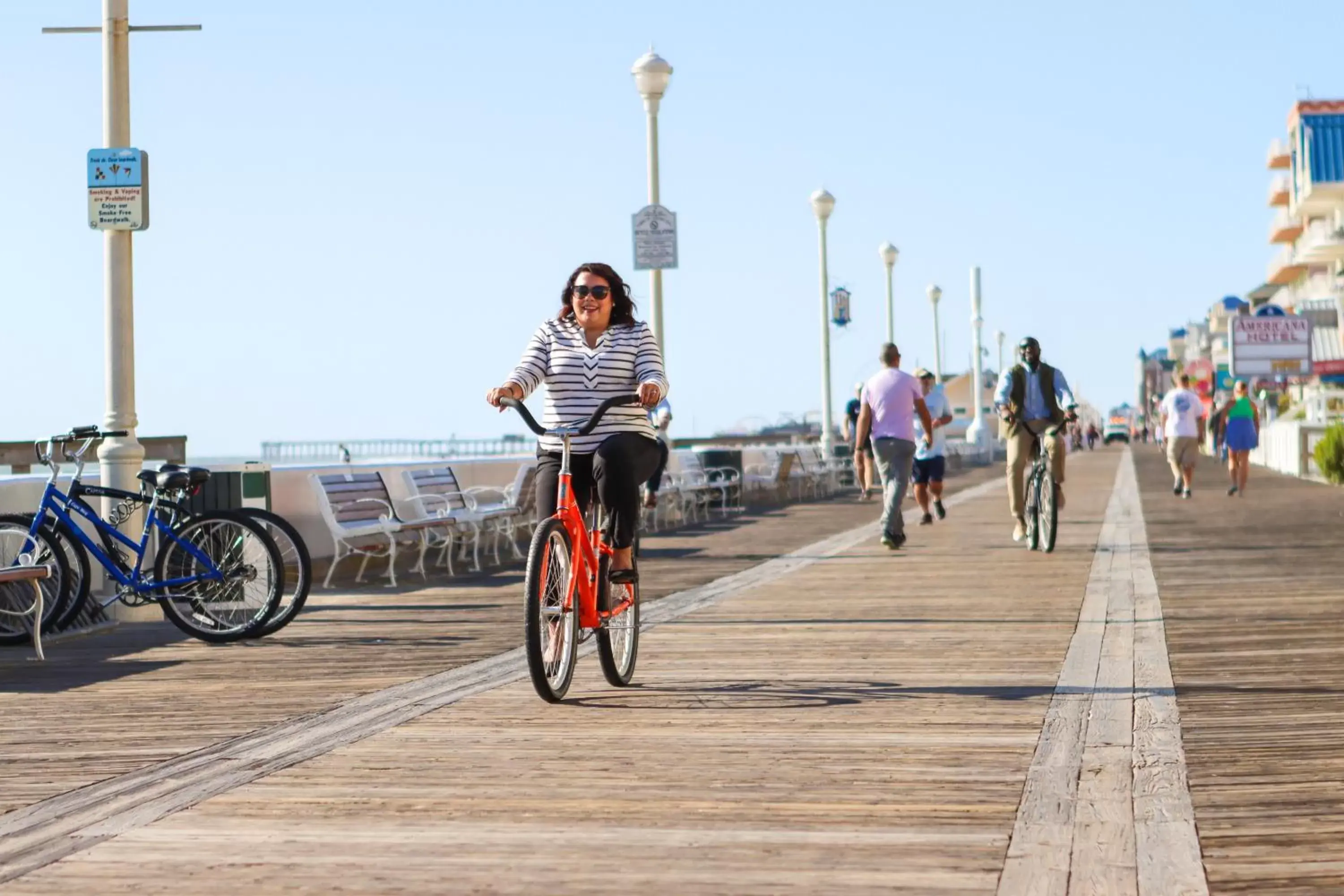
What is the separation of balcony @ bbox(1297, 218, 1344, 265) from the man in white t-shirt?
49.2 m

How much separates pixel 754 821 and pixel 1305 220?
84670 mm

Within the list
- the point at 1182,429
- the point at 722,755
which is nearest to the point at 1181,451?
the point at 1182,429

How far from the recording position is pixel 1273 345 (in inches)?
2817

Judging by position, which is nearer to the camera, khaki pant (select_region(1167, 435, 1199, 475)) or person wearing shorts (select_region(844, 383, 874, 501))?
person wearing shorts (select_region(844, 383, 874, 501))

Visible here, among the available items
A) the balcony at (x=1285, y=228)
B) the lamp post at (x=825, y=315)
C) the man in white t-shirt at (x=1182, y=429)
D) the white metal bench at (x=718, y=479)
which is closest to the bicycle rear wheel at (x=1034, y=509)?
the white metal bench at (x=718, y=479)

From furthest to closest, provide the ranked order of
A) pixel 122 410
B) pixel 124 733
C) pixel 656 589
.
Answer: pixel 656 589 → pixel 122 410 → pixel 124 733

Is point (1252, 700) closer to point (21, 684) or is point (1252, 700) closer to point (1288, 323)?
point (21, 684)

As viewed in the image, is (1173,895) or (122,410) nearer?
(1173,895)

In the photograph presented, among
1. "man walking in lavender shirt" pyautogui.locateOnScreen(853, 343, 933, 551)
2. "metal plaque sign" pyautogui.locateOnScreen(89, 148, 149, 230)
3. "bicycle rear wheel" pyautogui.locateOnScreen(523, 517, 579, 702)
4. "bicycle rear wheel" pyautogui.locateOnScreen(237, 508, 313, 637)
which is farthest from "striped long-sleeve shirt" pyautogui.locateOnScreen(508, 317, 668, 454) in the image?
"man walking in lavender shirt" pyautogui.locateOnScreen(853, 343, 933, 551)

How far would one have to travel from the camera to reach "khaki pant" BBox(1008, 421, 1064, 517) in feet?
50.5

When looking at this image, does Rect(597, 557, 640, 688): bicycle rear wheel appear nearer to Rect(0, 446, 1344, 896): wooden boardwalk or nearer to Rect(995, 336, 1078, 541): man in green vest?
Rect(0, 446, 1344, 896): wooden boardwalk

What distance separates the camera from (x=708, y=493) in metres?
25.0

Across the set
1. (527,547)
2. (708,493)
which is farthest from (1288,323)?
(527,547)

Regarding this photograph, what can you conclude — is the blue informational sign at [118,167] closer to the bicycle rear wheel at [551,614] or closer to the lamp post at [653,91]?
the bicycle rear wheel at [551,614]
